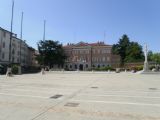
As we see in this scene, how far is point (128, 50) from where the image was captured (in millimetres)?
100625

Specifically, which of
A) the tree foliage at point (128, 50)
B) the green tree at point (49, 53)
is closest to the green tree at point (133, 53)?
the tree foliage at point (128, 50)

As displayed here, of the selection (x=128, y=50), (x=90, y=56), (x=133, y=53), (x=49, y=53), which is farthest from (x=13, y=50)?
(x=90, y=56)

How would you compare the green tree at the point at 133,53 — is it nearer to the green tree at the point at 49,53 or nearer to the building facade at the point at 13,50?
the green tree at the point at 49,53

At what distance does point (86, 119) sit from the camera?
23.9 ft

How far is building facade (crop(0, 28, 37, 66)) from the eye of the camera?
7700 centimetres

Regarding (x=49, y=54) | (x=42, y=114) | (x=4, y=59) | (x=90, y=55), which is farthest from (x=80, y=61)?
(x=42, y=114)

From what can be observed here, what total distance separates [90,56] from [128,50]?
3224 cm

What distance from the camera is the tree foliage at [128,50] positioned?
97.9m

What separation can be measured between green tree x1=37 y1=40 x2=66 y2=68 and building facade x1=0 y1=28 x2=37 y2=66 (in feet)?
26.6

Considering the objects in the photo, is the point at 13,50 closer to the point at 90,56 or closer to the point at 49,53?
the point at 49,53

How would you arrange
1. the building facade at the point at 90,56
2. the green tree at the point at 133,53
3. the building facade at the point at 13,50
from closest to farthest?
the building facade at the point at 13,50, the green tree at the point at 133,53, the building facade at the point at 90,56

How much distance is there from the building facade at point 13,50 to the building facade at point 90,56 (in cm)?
2281

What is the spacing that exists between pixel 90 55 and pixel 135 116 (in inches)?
4789

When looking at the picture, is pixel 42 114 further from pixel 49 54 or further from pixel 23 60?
pixel 23 60
